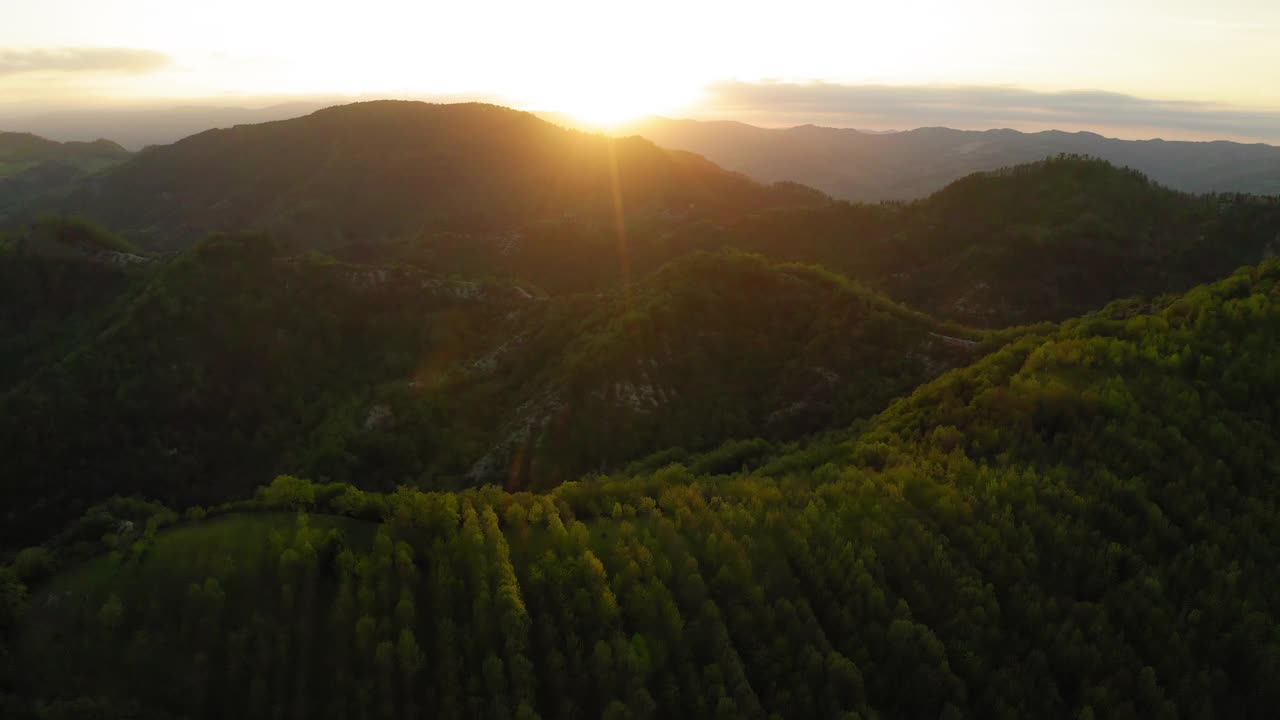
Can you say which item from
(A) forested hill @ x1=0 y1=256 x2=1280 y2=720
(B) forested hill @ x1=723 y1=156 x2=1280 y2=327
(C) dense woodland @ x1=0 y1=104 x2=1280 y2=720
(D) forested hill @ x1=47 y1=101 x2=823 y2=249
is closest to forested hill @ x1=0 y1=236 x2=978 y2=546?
(C) dense woodland @ x1=0 y1=104 x2=1280 y2=720

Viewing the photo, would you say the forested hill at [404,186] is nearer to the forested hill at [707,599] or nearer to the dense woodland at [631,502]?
the dense woodland at [631,502]

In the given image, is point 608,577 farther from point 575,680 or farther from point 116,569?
point 116,569

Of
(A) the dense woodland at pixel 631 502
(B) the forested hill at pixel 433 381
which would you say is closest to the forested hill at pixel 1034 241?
(B) the forested hill at pixel 433 381

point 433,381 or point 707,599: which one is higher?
point 707,599

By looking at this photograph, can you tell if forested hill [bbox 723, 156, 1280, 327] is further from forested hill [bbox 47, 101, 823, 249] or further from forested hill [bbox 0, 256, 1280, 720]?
forested hill [bbox 0, 256, 1280, 720]

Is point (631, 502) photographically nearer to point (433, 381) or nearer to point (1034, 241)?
point (433, 381)

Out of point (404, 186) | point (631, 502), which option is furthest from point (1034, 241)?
point (404, 186)

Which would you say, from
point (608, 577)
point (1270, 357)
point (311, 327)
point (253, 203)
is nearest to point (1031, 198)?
point (1270, 357)
